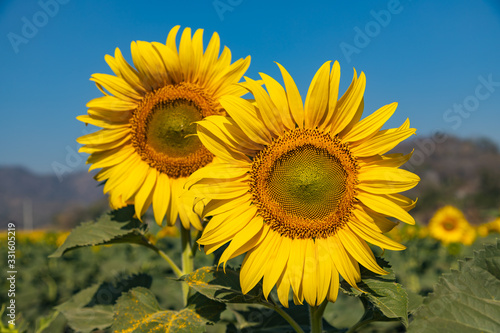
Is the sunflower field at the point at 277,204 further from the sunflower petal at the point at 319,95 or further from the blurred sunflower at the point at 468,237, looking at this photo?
the blurred sunflower at the point at 468,237

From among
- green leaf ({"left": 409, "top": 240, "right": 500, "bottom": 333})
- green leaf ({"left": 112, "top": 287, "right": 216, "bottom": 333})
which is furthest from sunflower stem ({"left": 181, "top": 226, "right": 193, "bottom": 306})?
green leaf ({"left": 409, "top": 240, "right": 500, "bottom": 333})

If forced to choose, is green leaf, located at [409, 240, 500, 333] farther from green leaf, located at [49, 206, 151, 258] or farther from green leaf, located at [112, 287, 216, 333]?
green leaf, located at [49, 206, 151, 258]

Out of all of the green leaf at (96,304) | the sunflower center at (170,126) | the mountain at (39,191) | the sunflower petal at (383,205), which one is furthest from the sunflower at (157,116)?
the mountain at (39,191)

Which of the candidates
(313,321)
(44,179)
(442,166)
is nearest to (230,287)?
(313,321)

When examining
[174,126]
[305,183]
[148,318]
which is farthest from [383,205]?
[174,126]

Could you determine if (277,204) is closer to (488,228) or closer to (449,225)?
(488,228)

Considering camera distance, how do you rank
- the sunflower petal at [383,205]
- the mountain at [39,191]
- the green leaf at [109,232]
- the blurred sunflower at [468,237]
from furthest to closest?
the mountain at [39,191]
the blurred sunflower at [468,237]
the green leaf at [109,232]
the sunflower petal at [383,205]

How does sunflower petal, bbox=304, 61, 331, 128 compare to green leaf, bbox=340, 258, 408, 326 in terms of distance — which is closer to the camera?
green leaf, bbox=340, 258, 408, 326
